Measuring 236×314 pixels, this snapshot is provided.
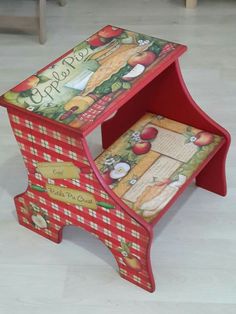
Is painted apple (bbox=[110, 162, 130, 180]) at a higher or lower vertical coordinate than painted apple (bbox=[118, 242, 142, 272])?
higher

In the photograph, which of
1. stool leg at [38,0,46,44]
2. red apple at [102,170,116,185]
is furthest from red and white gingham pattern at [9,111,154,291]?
stool leg at [38,0,46,44]

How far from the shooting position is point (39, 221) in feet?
4.84

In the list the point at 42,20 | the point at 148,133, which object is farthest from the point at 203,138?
the point at 42,20

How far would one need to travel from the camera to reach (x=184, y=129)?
1.57m

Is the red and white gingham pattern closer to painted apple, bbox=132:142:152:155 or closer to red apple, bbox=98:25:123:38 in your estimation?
painted apple, bbox=132:142:152:155

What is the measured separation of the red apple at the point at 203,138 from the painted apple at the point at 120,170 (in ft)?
0.69

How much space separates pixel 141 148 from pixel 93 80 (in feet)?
0.90

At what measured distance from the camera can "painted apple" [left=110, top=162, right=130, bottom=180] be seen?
4.72ft

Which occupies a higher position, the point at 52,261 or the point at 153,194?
the point at 153,194

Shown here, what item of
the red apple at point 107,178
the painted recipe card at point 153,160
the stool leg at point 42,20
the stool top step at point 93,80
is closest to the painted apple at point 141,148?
the painted recipe card at point 153,160

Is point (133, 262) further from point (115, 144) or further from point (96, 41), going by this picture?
point (96, 41)

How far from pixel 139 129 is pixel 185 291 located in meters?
0.48

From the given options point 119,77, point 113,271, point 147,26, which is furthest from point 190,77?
point 113,271

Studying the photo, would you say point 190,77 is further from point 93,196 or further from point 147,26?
point 93,196
